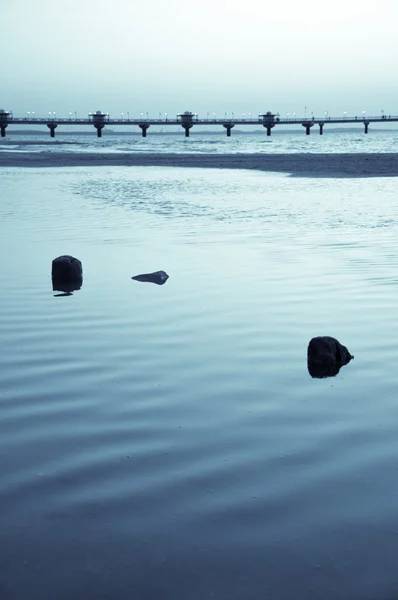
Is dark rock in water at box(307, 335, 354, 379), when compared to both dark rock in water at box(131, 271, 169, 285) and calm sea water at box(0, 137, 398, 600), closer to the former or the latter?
calm sea water at box(0, 137, 398, 600)

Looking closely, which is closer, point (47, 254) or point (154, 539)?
point (154, 539)

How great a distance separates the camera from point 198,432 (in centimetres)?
→ 605

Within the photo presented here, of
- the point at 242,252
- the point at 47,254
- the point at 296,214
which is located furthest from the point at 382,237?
the point at 47,254

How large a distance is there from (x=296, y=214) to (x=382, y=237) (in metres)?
5.06

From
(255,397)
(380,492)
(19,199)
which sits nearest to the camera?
(380,492)

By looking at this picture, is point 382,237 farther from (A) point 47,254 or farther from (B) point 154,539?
(B) point 154,539

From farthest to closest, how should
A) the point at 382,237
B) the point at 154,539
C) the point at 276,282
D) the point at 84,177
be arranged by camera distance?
the point at 84,177, the point at 382,237, the point at 276,282, the point at 154,539

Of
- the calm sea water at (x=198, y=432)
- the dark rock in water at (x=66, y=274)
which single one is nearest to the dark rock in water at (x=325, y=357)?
the calm sea water at (x=198, y=432)

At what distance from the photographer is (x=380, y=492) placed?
4.97 meters

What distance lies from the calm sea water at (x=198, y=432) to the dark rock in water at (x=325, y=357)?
95 millimetres

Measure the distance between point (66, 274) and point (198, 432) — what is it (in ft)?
20.8

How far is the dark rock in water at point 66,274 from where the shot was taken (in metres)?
11.8

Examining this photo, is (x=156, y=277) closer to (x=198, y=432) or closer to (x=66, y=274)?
(x=66, y=274)

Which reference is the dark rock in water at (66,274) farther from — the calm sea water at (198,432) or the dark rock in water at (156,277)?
the dark rock in water at (156,277)
